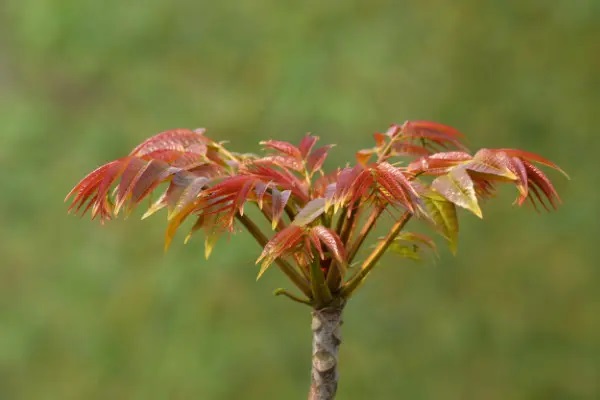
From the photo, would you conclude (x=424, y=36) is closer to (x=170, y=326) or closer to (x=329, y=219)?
(x=170, y=326)

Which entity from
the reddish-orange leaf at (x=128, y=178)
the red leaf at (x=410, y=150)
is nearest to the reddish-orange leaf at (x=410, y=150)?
the red leaf at (x=410, y=150)

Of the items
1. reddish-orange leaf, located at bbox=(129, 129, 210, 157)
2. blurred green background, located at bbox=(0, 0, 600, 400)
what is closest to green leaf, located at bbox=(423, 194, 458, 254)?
reddish-orange leaf, located at bbox=(129, 129, 210, 157)

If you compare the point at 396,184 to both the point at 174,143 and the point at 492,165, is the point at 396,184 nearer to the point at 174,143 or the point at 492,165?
the point at 492,165

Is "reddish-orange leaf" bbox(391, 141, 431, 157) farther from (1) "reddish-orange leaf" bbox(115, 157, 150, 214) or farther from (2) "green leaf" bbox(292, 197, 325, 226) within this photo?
(1) "reddish-orange leaf" bbox(115, 157, 150, 214)

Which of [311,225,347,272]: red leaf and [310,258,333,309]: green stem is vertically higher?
[311,225,347,272]: red leaf

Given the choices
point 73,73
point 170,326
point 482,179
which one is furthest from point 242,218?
point 73,73

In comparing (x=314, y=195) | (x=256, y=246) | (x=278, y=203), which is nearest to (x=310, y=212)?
(x=278, y=203)

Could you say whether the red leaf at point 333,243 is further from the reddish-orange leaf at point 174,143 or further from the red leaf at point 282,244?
the reddish-orange leaf at point 174,143
